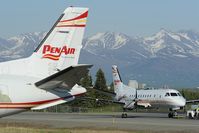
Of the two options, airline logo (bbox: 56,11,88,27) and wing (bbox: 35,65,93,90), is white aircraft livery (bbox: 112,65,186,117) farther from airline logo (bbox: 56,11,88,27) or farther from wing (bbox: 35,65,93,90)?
wing (bbox: 35,65,93,90)

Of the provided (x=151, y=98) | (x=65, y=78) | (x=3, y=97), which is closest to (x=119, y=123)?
(x=151, y=98)

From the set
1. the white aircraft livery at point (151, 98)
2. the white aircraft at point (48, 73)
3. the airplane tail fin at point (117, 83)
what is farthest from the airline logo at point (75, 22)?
the airplane tail fin at point (117, 83)

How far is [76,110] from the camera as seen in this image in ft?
275

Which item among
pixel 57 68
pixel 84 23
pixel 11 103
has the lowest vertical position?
pixel 11 103

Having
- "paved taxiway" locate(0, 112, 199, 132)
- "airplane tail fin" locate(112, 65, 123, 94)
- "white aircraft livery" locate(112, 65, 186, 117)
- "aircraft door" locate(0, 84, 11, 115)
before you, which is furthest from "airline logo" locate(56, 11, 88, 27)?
"airplane tail fin" locate(112, 65, 123, 94)

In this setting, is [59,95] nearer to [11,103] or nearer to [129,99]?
[11,103]

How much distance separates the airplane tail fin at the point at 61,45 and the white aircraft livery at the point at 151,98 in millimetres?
34365

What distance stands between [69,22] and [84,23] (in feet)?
2.08

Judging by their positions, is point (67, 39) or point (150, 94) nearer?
point (67, 39)

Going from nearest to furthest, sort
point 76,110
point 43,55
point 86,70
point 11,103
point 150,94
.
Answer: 1. point 86,70
2. point 11,103
3. point 43,55
4. point 150,94
5. point 76,110

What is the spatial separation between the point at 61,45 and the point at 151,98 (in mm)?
37602

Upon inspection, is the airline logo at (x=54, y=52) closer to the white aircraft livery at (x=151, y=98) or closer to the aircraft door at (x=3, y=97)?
the aircraft door at (x=3, y=97)

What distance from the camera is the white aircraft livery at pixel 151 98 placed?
184 ft

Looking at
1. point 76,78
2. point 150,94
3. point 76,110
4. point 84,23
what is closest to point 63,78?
point 76,78
